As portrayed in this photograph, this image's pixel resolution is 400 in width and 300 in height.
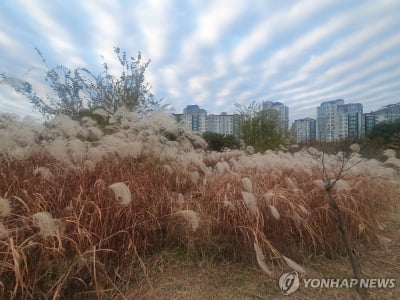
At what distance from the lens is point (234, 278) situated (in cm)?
199

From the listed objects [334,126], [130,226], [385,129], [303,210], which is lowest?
[130,226]

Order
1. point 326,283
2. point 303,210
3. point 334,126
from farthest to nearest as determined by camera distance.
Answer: point 334,126, point 303,210, point 326,283

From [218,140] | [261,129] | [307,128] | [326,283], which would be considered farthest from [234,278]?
[218,140]

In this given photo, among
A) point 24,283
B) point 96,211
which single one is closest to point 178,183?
point 96,211

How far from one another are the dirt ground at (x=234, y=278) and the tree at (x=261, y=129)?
280 inches

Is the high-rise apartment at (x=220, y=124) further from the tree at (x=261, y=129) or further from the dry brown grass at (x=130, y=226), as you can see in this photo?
the dry brown grass at (x=130, y=226)

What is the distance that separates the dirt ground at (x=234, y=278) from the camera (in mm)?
1794

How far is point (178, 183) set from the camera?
3.20 m

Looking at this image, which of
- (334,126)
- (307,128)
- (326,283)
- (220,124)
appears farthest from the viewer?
(220,124)

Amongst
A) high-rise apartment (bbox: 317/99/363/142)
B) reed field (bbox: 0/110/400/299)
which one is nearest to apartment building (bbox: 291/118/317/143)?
high-rise apartment (bbox: 317/99/363/142)

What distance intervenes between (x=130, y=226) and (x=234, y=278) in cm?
98

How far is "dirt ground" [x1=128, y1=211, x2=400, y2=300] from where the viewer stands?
70.6 inches

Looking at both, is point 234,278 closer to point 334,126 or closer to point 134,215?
point 134,215

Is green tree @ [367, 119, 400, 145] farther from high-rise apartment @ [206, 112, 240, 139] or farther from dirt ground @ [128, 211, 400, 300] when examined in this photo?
dirt ground @ [128, 211, 400, 300]
